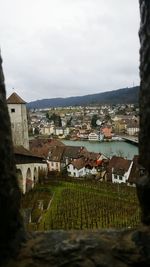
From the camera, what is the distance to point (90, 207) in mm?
22750

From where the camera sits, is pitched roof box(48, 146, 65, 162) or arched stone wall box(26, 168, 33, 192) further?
pitched roof box(48, 146, 65, 162)

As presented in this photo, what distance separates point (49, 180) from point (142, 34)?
31055mm

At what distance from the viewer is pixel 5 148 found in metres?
1.82

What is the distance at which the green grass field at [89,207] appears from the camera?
Answer: 711 inches

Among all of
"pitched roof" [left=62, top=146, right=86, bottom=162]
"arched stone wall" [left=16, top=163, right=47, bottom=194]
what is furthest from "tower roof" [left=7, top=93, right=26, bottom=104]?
"pitched roof" [left=62, top=146, right=86, bottom=162]

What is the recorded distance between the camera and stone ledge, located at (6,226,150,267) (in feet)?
5.79

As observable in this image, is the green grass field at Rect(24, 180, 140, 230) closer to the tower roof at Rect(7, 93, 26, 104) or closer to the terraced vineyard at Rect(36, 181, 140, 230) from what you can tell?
the terraced vineyard at Rect(36, 181, 140, 230)

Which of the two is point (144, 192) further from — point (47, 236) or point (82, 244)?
point (47, 236)

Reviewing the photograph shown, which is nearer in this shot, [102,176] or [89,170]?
[102,176]

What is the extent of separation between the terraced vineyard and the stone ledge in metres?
13.3

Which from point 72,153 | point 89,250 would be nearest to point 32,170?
point 72,153

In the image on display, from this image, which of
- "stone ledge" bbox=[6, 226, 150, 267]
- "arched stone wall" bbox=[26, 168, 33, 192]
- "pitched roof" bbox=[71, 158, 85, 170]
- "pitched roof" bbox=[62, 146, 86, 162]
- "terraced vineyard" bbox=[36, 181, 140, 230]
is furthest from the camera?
"pitched roof" bbox=[62, 146, 86, 162]

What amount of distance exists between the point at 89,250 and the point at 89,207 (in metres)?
21.2

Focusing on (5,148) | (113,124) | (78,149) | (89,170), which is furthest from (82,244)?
(113,124)
